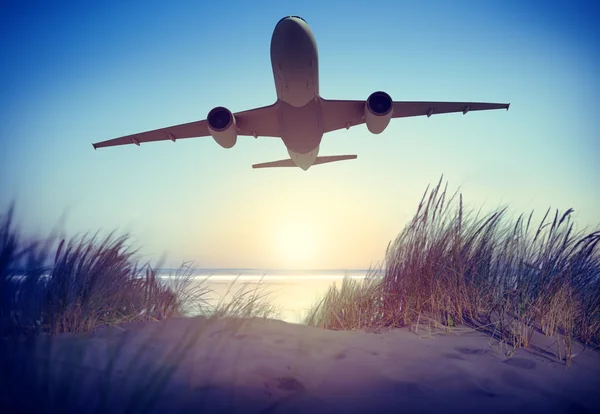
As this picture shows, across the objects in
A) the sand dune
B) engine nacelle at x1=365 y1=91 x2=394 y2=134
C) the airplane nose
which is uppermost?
the airplane nose

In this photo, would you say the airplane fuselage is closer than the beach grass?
No

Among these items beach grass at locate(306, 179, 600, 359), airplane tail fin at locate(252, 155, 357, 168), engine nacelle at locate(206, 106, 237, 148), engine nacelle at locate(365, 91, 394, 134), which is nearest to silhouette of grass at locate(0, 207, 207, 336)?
beach grass at locate(306, 179, 600, 359)

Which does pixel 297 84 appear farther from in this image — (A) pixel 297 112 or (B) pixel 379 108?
(B) pixel 379 108

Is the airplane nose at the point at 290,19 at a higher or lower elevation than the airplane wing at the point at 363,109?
higher

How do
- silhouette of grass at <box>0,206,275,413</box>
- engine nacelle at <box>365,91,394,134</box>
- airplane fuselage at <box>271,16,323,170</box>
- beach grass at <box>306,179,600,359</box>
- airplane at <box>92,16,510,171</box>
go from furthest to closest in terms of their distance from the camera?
engine nacelle at <box>365,91,394,134</box>, airplane at <box>92,16,510,171</box>, airplane fuselage at <box>271,16,323,170</box>, beach grass at <box>306,179,600,359</box>, silhouette of grass at <box>0,206,275,413</box>

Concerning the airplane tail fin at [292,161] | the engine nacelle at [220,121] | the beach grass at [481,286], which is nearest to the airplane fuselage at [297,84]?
the engine nacelle at [220,121]

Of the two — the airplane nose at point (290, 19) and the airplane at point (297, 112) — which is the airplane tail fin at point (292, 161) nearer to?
the airplane at point (297, 112)

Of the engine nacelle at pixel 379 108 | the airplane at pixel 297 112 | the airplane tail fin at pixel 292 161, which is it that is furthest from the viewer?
the airplane tail fin at pixel 292 161

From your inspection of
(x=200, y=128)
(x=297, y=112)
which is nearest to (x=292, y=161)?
(x=297, y=112)

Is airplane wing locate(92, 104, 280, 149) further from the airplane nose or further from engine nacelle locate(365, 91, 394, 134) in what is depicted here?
engine nacelle locate(365, 91, 394, 134)
